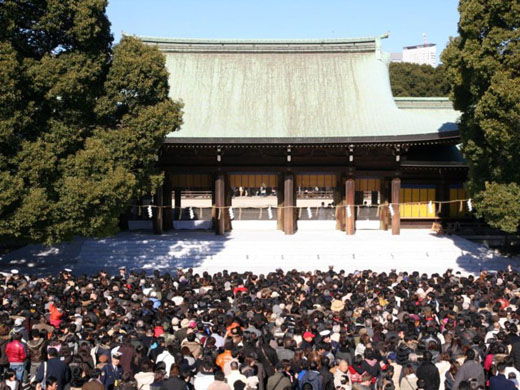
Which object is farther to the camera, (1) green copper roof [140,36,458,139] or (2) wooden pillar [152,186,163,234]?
(1) green copper roof [140,36,458,139]

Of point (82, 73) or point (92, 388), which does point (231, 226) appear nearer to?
point (82, 73)

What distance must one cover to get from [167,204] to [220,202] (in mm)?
2734

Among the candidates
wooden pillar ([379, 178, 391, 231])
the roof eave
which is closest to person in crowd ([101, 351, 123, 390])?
the roof eave

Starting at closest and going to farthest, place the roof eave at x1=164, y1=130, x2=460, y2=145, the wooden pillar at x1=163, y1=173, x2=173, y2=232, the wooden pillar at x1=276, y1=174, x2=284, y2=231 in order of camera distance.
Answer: the roof eave at x1=164, y1=130, x2=460, y2=145
the wooden pillar at x1=163, y1=173, x2=173, y2=232
the wooden pillar at x1=276, y1=174, x2=284, y2=231

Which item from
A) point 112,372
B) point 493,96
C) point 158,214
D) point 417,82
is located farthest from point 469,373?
point 417,82

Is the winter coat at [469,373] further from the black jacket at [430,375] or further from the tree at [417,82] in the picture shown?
the tree at [417,82]

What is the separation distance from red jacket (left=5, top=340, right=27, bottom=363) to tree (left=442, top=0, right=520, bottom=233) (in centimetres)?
1487

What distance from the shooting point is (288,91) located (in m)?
28.8

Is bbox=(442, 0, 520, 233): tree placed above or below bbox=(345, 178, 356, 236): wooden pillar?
above

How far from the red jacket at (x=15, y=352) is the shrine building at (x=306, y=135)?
15.6m

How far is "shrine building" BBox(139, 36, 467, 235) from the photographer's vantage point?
26.3 meters

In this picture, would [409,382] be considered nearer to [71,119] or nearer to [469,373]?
[469,373]

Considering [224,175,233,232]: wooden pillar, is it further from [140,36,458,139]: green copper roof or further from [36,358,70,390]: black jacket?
[36,358,70,390]: black jacket

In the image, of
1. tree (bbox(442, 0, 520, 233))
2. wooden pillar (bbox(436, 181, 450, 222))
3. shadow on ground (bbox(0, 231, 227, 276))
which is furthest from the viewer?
wooden pillar (bbox(436, 181, 450, 222))
